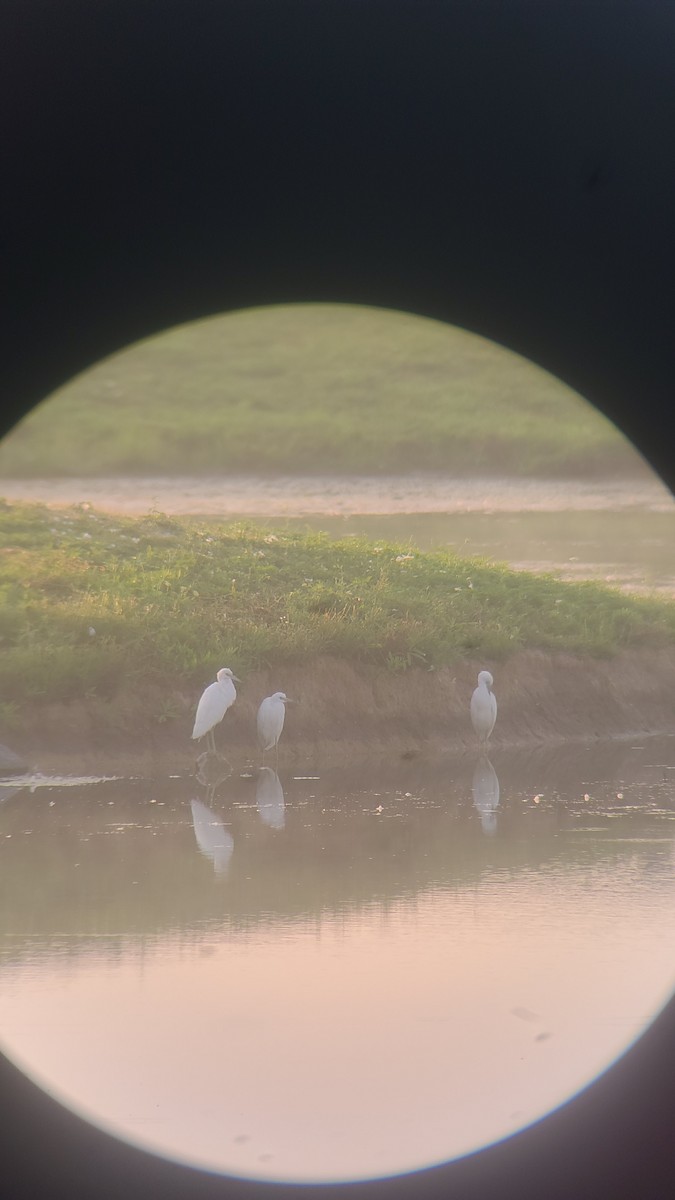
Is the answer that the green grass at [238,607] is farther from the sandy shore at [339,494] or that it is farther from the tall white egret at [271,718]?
the sandy shore at [339,494]

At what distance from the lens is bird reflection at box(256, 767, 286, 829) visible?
748 centimetres

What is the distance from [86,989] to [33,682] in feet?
15.3

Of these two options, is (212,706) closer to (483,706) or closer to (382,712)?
(382,712)

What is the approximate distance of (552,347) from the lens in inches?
98.6

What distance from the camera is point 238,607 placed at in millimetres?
10758

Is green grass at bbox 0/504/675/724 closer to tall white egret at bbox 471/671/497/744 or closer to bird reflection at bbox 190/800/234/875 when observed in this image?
tall white egret at bbox 471/671/497/744

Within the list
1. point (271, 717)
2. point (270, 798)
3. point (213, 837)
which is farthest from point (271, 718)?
point (213, 837)

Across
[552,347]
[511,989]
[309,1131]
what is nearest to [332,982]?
[511,989]

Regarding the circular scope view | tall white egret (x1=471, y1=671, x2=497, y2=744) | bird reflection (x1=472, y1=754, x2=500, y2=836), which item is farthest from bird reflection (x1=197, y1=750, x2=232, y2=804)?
tall white egret (x1=471, y1=671, x2=497, y2=744)

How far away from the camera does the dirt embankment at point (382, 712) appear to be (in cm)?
903

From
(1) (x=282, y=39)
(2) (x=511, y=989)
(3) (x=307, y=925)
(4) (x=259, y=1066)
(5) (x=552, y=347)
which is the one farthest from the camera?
(3) (x=307, y=925)

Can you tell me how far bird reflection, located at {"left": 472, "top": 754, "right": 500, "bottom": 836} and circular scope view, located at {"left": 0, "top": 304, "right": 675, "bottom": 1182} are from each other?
47mm

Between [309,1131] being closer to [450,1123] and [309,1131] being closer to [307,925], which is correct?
[450,1123]

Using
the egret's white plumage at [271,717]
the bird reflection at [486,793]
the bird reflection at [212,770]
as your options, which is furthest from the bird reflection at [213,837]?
the bird reflection at [486,793]
